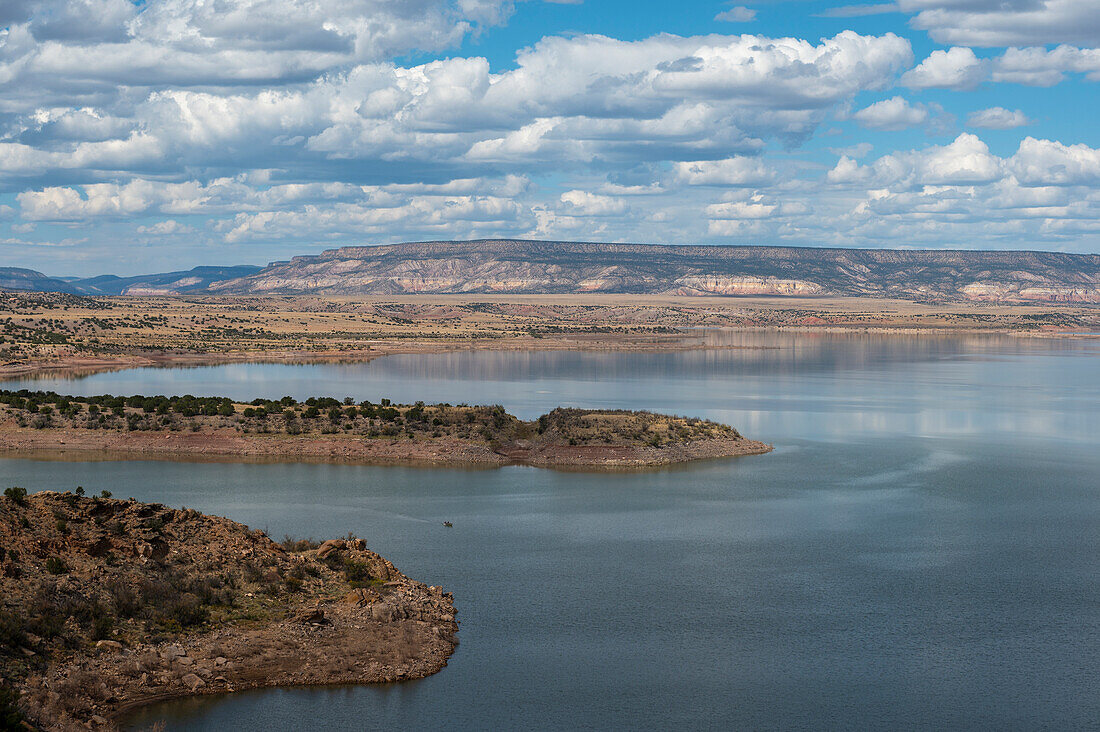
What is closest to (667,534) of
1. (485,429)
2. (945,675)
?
(945,675)

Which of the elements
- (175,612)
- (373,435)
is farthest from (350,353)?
(175,612)

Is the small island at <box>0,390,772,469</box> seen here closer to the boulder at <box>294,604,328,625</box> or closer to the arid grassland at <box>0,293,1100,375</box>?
the boulder at <box>294,604,328,625</box>

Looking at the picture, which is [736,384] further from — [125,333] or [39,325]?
[39,325]

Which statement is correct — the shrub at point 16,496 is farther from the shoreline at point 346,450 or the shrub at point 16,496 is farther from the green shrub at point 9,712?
the shoreline at point 346,450

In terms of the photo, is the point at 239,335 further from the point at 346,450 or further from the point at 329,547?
the point at 329,547

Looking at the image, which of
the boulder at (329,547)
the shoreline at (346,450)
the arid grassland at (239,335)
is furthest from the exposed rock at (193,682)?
the arid grassland at (239,335)

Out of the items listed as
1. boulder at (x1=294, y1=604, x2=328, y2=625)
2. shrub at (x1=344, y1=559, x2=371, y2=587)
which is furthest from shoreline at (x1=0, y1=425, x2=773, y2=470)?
boulder at (x1=294, y1=604, x2=328, y2=625)

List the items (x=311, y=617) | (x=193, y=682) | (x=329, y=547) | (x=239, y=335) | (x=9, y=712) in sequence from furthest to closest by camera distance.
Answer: (x=239, y=335)
(x=329, y=547)
(x=311, y=617)
(x=193, y=682)
(x=9, y=712)
